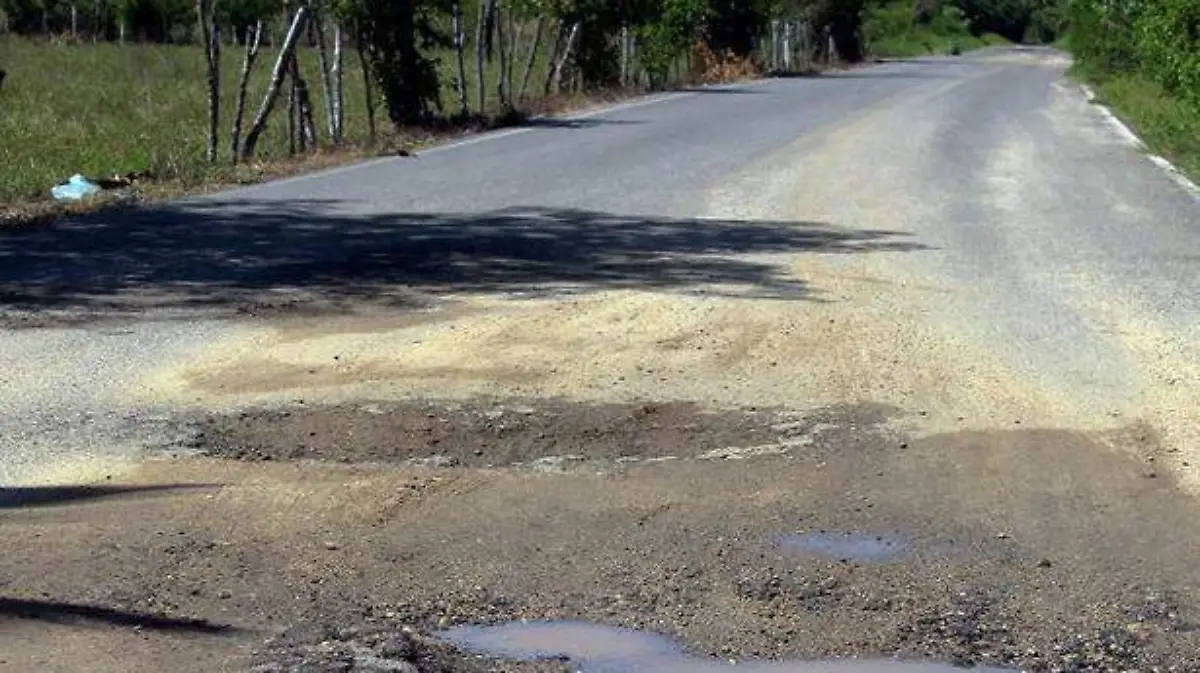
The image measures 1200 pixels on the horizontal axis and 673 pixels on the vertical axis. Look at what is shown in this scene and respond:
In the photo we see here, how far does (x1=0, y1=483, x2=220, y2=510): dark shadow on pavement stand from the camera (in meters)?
7.18

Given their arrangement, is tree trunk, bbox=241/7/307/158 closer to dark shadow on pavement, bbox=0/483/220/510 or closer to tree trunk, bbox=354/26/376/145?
tree trunk, bbox=354/26/376/145

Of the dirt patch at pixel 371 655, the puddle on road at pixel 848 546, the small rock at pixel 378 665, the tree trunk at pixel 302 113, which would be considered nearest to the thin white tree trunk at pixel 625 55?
the tree trunk at pixel 302 113

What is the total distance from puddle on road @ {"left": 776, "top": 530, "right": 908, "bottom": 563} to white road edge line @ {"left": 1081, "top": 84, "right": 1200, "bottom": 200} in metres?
12.2

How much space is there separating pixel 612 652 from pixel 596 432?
110 inches

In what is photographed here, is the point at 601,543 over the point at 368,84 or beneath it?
beneath

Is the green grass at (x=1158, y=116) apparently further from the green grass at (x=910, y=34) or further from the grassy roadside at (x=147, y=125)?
the green grass at (x=910, y=34)

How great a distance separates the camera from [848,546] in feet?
22.4

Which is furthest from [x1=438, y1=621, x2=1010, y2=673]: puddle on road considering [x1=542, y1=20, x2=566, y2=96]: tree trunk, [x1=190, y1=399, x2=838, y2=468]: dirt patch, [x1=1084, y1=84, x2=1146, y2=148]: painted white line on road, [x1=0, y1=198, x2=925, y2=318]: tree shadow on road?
[x1=542, y1=20, x2=566, y2=96]: tree trunk

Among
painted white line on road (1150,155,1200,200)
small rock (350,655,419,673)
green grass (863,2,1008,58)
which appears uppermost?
small rock (350,655,419,673)

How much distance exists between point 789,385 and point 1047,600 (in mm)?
3253

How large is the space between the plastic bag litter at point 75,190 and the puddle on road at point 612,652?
1190 centimetres

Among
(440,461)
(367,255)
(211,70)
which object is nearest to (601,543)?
(440,461)

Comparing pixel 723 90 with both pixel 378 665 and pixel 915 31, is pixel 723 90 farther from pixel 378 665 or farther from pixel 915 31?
pixel 915 31

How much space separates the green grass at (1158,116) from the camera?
22.5 metres
